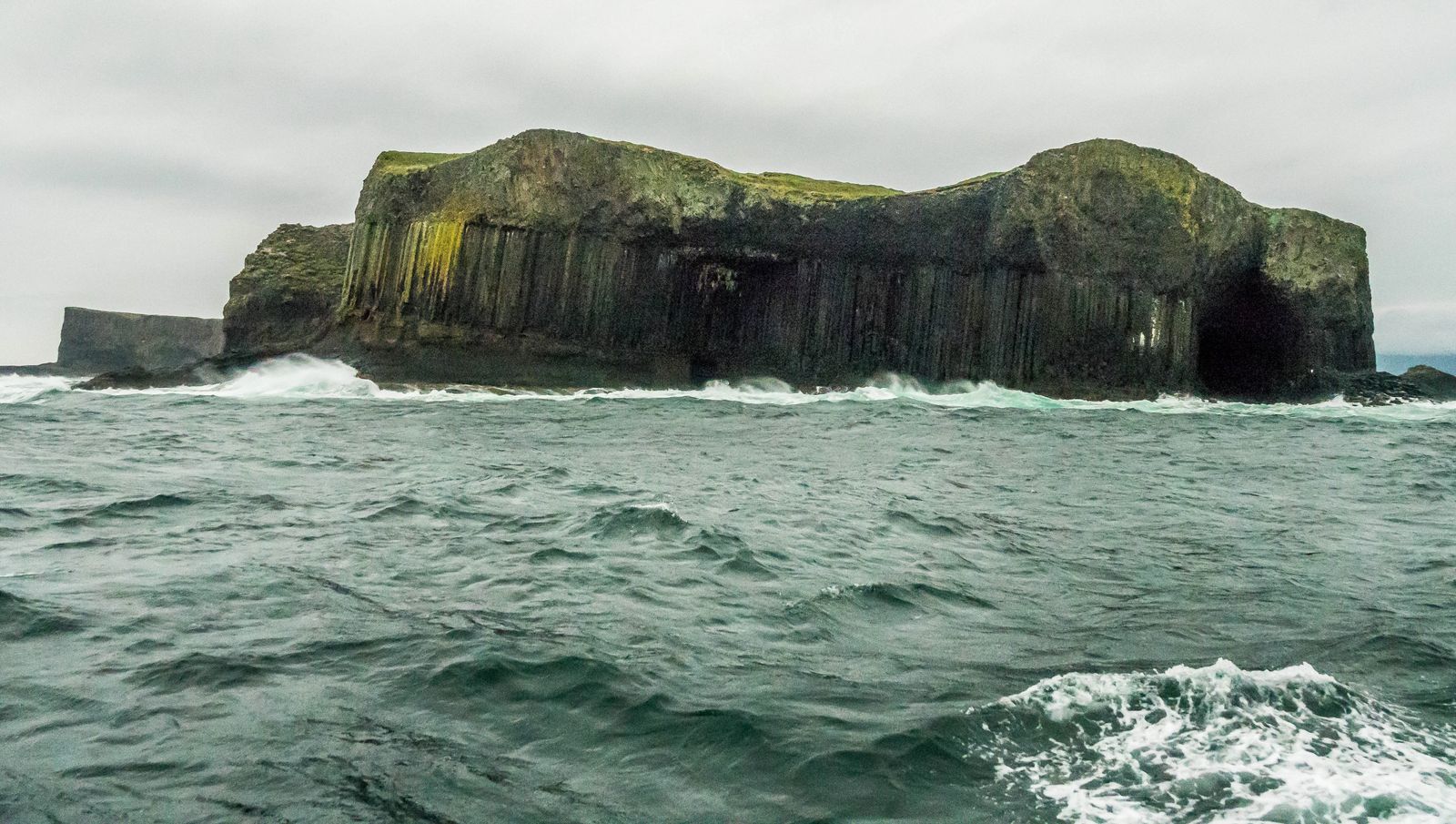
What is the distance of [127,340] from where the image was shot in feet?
230

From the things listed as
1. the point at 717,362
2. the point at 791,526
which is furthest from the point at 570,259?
the point at 791,526

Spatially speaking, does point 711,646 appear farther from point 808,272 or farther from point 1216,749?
point 808,272

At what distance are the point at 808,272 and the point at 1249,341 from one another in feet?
55.3

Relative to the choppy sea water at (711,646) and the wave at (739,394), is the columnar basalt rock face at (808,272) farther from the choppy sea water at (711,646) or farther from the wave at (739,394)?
the choppy sea water at (711,646)

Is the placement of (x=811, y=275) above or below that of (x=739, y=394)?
above

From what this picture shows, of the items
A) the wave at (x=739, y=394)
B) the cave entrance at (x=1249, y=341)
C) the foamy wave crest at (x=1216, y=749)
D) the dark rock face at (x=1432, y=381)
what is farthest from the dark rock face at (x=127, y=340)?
the foamy wave crest at (x=1216, y=749)

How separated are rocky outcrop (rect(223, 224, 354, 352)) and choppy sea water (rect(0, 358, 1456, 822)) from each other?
3419cm

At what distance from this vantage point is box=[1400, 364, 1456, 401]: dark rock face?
39.5 metres

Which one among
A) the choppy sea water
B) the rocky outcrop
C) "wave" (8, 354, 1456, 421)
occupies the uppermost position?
the rocky outcrop

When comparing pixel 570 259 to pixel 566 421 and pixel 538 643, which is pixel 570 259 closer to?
pixel 566 421

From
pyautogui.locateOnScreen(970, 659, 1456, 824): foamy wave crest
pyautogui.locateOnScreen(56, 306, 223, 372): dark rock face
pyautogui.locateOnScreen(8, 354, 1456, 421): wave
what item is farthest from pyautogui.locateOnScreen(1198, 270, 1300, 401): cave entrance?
pyautogui.locateOnScreen(56, 306, 223, 372): dark rock face

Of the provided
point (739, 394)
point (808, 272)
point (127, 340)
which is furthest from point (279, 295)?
point (127, 340)

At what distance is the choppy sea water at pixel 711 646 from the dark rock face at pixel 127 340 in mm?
63407

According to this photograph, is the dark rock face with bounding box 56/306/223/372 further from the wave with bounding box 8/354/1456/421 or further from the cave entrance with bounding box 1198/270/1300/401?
the cave entrance with bounding box 1198/270/1300/401
